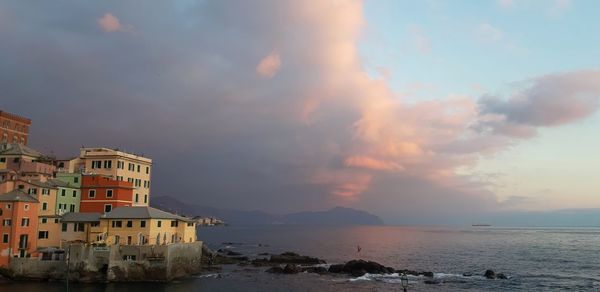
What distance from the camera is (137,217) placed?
70.2 m

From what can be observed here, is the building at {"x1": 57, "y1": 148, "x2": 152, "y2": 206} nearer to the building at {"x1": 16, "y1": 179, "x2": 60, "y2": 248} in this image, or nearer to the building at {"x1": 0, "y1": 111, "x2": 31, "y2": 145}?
the building at {"x1": 16, "y1": 179, "x2": 60, "y2": 248}

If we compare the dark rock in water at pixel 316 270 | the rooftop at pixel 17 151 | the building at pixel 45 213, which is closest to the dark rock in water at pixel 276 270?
the dark rock in water at pixel 316 270

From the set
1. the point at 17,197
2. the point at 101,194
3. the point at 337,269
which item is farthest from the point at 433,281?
the point at 17,197

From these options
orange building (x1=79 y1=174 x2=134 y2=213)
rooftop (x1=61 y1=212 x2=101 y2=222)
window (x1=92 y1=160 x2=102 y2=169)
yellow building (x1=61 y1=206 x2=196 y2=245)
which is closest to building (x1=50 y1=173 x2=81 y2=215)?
orange building (x1=79 y1=174 x2=134 y2=213)

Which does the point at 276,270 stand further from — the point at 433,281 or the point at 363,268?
the point at 433,281

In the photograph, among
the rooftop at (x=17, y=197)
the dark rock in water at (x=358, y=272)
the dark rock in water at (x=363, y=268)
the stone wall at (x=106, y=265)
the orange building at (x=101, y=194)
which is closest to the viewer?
the stone wall at (x=106, y=265)

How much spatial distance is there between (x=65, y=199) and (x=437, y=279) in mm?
67243

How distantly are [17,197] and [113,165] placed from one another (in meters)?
17.2

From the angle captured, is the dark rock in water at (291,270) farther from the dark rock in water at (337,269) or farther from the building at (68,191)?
the building at (68,191)

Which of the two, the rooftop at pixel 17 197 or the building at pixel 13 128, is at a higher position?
the building at pixel 13 128

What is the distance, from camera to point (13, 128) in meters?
130

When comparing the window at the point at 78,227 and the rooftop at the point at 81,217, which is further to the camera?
the window at the point at 78,227

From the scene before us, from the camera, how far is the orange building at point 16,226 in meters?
68.4

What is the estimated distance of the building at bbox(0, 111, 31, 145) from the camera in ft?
412
